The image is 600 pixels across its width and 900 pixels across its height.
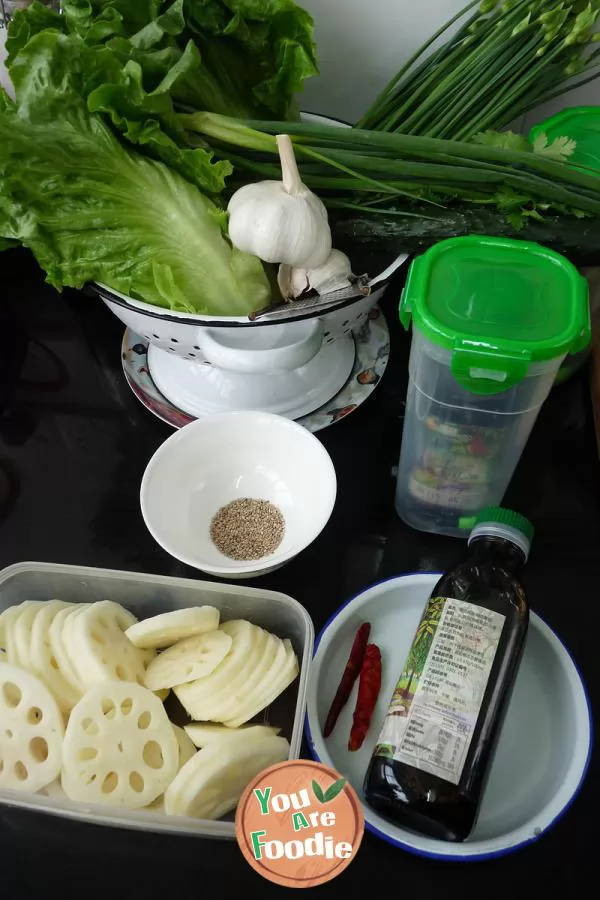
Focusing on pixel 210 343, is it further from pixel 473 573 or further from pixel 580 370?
pixel 580 370

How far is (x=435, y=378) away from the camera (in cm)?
66

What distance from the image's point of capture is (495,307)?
1.99ft

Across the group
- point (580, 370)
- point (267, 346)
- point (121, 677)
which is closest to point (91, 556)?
point (121, 677)

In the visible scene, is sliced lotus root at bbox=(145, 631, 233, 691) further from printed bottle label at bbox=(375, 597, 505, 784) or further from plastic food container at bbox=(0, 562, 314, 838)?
printed bottle label at bbox=(375, 597, 505, 784)

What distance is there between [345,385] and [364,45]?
0.50 meters

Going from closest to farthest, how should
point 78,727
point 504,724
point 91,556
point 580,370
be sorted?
point 78,727
point 504,724
point 91,556
point 580,370

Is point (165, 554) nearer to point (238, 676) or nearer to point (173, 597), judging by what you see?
point (173, 597)

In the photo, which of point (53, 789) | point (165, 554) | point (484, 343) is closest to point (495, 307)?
point (484, 343)

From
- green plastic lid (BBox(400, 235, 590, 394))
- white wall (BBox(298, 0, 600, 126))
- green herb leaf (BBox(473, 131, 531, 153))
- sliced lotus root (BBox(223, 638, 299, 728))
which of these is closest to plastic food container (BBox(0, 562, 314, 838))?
sliced lotus root (BBox(223, 638, 299, 728))

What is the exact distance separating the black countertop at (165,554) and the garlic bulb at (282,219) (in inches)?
10.2

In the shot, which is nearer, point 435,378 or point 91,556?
point 435,378

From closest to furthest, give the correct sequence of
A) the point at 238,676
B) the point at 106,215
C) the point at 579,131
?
the point at 238,676, the point at 106,215, the point at 579,131

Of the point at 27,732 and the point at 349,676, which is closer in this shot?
the point at 27,732

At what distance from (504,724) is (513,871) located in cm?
13
